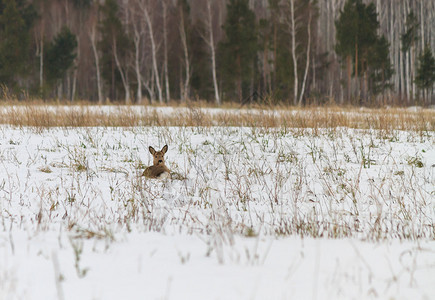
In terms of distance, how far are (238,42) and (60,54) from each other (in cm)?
1422

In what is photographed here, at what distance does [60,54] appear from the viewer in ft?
95.8

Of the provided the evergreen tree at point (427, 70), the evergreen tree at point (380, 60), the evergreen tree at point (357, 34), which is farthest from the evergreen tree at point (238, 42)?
the evergreen tree at point (427, 70)

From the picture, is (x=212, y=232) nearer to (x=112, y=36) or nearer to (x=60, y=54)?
(x=60, y=54)

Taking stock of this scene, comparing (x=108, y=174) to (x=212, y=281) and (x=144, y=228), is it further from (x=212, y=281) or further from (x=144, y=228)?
(x=212, y=281)

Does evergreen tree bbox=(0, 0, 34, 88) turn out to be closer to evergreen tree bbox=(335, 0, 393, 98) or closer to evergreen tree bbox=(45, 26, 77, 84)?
evergreen tree bbox=(45, 26, 77, 84)

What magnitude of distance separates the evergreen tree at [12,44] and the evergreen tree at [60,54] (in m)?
1.96

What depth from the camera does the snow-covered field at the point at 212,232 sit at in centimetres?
185

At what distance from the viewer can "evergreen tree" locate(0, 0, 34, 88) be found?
26.1m

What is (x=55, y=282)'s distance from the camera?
184 centimetres

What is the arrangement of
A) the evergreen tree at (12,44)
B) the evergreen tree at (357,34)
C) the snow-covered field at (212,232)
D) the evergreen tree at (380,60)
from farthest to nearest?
the evergreen tree at (12,44) → the evergreen tree at (380,60) → the evergreen tree at (357,34) → the snow-covered field at (212,232)

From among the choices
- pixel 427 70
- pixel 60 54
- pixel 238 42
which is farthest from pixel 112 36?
pixel 427 70

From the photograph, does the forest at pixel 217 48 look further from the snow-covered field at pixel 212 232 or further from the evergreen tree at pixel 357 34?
the snow-covered field at pixel 212 232

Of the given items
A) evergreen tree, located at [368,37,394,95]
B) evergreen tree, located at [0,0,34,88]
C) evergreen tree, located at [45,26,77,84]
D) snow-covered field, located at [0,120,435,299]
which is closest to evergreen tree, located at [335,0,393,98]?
evergreen tree, located at [368,37,394,95]

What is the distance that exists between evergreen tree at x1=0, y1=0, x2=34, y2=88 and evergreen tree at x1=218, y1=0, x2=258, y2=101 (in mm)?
14705
